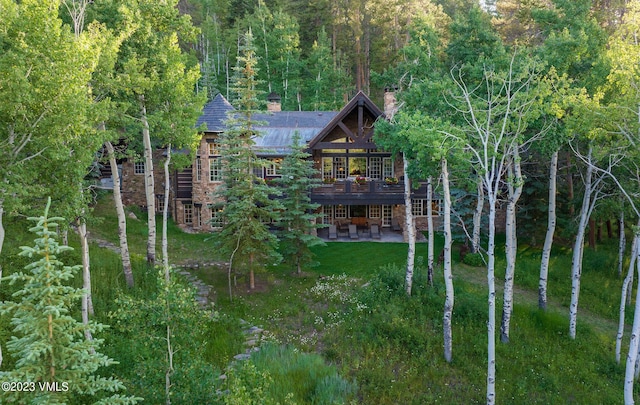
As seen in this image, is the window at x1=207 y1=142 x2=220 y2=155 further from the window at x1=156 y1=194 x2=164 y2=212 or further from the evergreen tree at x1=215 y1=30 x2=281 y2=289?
the evergreen tree at x1=215 y1=30 x2=281 y2=289

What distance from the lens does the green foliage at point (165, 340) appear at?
23.3ft

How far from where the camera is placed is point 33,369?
4.73 m

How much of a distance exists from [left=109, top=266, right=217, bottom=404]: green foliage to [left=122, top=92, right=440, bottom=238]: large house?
16289 millimetres

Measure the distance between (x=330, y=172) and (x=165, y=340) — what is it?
2044 cm

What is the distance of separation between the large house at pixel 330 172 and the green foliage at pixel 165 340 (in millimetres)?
16289

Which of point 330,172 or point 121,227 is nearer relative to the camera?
point 121,227

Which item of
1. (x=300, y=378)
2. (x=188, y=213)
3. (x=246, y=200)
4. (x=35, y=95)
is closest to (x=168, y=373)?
(x=300, y=378)

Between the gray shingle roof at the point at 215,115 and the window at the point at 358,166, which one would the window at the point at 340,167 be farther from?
the gray shingle roof at the point at 215,115

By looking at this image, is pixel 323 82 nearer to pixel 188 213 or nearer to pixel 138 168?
pixel 138 168

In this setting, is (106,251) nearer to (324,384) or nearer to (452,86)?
(324,384)

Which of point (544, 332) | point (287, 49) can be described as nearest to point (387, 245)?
point (544, 332)

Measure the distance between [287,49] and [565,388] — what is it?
3490 centimetres

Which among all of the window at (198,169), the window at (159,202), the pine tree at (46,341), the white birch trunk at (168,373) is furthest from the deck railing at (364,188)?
the pine tree at (46,341)

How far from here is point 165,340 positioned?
7.45 m
